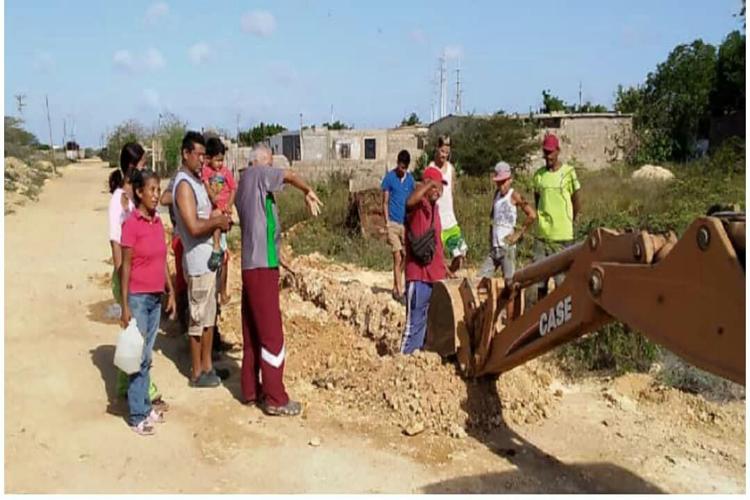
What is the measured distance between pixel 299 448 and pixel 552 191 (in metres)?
3.72

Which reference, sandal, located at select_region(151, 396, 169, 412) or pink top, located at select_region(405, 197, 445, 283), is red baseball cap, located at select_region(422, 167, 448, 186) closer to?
pink top, located at select_region(405, 197, 445, 283)

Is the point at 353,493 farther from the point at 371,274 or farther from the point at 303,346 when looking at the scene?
the point at 371,274

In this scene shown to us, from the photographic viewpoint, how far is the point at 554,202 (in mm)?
7688

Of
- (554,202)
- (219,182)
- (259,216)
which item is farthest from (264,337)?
(554,202)

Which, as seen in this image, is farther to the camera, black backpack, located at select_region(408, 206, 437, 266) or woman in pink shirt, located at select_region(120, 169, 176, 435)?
black backpack, located at select_region(408, 206, 437, 266)

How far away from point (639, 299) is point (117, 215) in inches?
162

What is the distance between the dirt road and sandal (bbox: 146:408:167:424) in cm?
5

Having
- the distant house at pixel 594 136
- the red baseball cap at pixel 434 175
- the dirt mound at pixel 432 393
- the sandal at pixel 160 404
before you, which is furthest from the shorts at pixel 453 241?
the distant house at pixel 594 136

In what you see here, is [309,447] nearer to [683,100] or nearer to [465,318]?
[465,318]

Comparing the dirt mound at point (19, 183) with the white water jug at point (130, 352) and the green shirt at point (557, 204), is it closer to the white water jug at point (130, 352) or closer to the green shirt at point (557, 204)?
the green shirt at point (557, 204)

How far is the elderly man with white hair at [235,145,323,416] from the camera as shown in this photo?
5.70 metres

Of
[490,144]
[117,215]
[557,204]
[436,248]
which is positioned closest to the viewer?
[117,215]

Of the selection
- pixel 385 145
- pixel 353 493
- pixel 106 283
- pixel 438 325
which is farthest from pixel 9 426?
pixel 385 145

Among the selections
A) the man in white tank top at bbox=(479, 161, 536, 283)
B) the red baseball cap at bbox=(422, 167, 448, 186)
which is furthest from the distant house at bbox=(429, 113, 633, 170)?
the red baseball cap at bbox=(422, 167, 448, 186)
